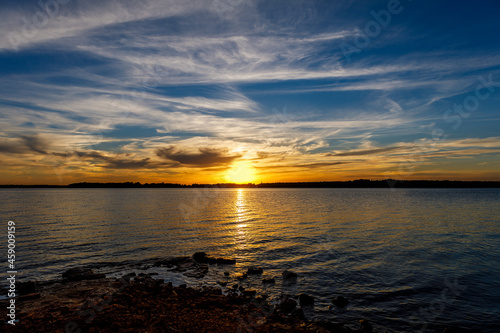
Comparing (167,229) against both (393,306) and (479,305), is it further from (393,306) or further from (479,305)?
(479,305)

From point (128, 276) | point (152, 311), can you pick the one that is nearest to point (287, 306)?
point (152, 311)

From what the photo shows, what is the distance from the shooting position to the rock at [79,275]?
21466 mm

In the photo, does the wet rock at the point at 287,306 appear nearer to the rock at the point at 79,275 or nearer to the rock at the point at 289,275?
the rock at the point at 289,275

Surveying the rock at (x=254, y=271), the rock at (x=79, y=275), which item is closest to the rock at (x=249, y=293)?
the rock at (x=254, y=271)

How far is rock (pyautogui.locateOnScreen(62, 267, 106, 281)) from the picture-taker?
845 inches

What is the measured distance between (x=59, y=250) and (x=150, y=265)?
1310 cm

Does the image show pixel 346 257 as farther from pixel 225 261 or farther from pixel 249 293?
pixel 249 293

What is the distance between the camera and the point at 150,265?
85.7 ft

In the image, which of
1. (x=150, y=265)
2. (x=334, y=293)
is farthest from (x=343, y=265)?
(x=150, y=265)

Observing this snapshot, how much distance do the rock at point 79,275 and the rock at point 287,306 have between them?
15817 millimetres

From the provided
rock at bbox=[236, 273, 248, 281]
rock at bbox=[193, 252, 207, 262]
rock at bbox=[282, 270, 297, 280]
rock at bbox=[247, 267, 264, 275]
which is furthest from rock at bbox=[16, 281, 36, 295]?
rock at bbox=[282, 270, 297, 280]

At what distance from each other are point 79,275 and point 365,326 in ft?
73.2

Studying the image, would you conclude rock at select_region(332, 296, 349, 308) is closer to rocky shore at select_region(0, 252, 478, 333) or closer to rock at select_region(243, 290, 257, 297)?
rocky shore at select_region(0, 252, 478, 333)

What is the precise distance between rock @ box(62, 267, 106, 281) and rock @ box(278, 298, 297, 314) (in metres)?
15.8
